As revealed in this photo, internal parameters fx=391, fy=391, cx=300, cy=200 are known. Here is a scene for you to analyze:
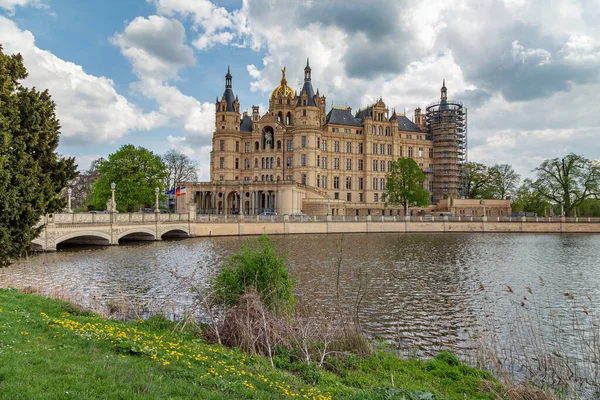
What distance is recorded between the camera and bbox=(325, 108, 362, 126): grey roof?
8050cm

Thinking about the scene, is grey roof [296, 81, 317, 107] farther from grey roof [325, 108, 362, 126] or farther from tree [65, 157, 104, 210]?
tree [65, 157, 104, 210]

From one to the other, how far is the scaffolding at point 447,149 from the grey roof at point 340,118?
59.3 feet

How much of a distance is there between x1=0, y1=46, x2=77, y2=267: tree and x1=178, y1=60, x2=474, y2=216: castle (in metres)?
50.8

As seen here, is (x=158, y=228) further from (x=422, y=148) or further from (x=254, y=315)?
(x=422, y=148)

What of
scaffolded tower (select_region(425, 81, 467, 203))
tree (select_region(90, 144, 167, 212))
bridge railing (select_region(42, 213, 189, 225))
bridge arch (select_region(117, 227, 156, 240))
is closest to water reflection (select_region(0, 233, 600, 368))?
bridge railing (select_region(42, 213, 189, 225))

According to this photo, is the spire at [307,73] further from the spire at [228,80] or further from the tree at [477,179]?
the tree at [477,179]

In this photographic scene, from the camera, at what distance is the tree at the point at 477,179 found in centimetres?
8694

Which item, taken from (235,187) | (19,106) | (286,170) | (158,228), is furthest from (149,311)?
(286,170)

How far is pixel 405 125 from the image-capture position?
280 feet

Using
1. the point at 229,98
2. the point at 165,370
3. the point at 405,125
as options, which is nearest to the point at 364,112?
the point at 405,125

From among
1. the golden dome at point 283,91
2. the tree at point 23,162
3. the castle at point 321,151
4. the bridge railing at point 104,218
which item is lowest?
the bridge railing at point 104,218

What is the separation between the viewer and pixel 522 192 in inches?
3300

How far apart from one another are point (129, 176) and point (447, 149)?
6297 cm

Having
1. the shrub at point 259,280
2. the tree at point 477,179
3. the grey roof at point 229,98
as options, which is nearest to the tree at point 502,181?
the tree at point 477,179
